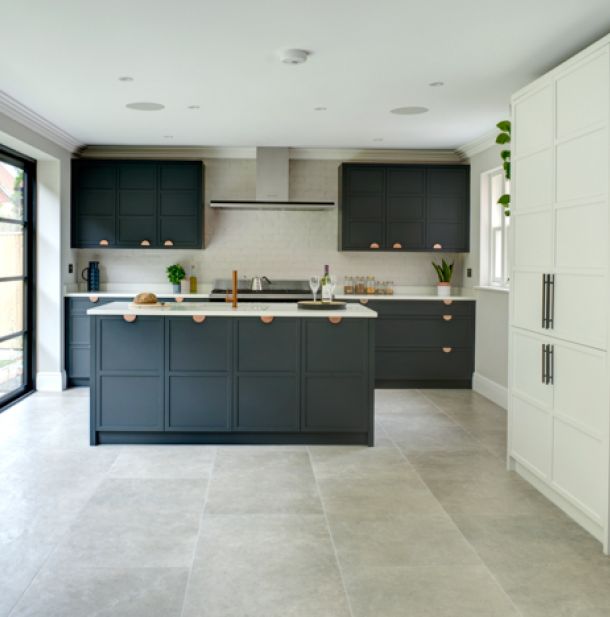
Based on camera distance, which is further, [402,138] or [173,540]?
[402,138]


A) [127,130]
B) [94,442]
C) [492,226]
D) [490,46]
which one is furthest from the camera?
[492,226]

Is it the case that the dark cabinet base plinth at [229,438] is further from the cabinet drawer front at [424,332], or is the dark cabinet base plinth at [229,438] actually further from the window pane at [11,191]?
the window pane at [11,191]

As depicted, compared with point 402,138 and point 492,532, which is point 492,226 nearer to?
point 402,138

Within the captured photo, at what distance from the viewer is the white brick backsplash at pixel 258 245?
746 cm

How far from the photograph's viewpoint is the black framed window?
596cm

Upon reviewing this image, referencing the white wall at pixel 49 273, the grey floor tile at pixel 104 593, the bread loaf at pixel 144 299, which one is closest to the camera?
the grey floor tile at pixel 104 593

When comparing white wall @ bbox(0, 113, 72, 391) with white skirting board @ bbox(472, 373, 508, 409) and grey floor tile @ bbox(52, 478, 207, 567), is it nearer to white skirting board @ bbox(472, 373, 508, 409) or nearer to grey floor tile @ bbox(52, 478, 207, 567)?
grey floor tile @ bbox(52, 478, 207, 567)

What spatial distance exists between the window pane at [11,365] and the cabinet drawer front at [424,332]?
3514 mm

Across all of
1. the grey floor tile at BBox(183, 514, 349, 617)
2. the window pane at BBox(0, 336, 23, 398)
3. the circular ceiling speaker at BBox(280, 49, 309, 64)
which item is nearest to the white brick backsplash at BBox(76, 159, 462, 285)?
the window pane at BBox(0, 336, 23, 398)

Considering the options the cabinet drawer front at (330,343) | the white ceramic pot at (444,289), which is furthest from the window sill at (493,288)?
the cabinet drawer front at (330,343)

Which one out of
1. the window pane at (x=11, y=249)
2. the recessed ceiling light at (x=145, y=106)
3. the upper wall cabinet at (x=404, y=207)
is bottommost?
the window pane at (x=11, y=249)

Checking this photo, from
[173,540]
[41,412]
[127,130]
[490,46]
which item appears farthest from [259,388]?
[127,130]

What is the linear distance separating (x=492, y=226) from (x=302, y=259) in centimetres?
208

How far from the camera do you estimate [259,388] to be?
4699mm
